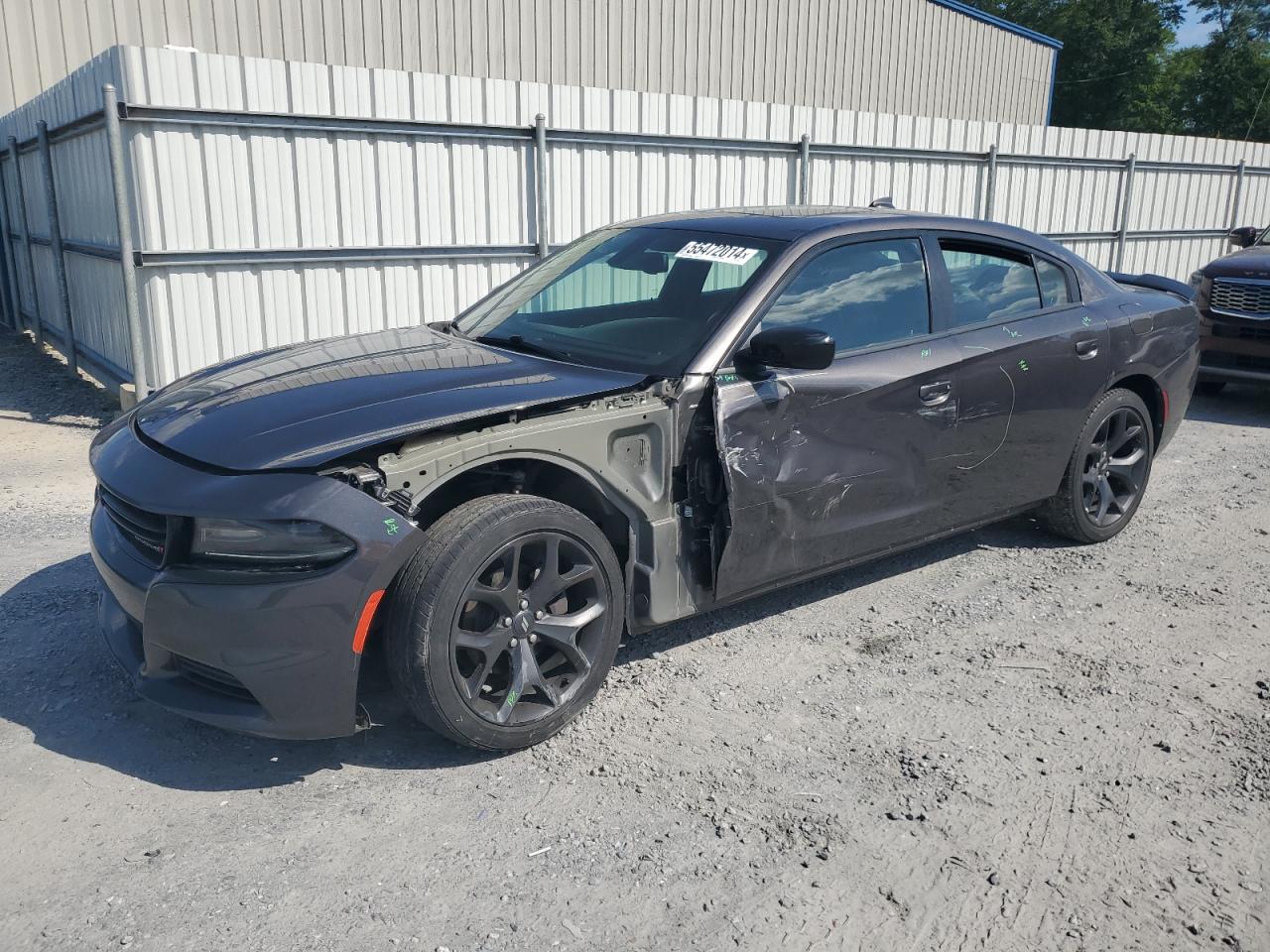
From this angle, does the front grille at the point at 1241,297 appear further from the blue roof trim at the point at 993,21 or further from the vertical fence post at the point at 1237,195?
the blue roof trim at the point at 993,21

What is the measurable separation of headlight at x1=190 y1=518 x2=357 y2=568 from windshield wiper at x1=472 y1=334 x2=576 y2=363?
125 cm

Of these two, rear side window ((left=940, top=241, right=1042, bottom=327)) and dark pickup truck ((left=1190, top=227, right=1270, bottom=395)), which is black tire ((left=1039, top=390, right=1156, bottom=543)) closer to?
rear side window ((left=940, top=241, right=1042, bottom=327))

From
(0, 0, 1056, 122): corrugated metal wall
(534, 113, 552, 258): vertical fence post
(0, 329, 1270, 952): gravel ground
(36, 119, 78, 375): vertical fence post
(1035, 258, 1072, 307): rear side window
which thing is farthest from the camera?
(0, 0, 1056, 122): corrugated metal wall

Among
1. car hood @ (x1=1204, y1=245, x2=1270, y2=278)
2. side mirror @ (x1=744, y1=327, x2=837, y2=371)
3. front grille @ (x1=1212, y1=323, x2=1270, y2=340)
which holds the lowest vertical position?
front grille @ (x1=1212, y1=323, x2=1270, y2=340)

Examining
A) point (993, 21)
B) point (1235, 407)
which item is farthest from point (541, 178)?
point (993, 21)

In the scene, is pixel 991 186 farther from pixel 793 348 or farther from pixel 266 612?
pixel 266 612

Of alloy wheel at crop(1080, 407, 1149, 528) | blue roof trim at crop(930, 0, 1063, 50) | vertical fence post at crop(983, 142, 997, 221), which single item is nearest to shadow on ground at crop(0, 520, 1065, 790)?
alloy wheel at crop(1080, 407, 1149, 528)

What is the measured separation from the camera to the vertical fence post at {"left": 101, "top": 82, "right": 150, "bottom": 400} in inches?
282

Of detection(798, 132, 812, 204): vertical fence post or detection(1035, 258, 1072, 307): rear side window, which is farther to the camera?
detection(798, 132, 812, 204): vertical fence post

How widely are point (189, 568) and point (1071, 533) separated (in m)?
4.19

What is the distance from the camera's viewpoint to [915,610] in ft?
14.9

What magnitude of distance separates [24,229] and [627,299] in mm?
9519

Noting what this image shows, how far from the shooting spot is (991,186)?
12359 mm

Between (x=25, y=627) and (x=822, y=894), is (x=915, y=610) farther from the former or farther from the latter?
(x=25, y=627)
